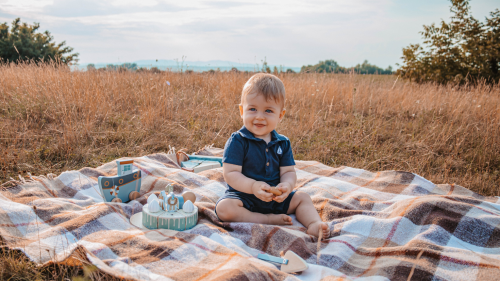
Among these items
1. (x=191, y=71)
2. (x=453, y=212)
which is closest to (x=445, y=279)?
(x=453, y=212)

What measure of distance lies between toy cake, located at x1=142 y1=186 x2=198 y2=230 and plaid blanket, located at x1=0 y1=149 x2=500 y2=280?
71 millimetres

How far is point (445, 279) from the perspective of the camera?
1655mm

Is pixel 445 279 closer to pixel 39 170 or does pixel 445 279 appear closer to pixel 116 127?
pixel 39 170

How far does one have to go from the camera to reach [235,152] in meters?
2.37

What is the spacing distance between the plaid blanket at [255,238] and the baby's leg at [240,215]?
76 millimetres

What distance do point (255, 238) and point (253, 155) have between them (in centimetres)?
63

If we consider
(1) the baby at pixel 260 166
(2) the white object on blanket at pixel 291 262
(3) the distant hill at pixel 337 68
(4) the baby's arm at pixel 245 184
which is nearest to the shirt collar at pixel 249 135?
(1) the baby at pixel 260 166

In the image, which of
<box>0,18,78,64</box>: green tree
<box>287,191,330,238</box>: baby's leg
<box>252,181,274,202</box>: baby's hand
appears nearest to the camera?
<box>252,181,274,202</box>: baby's hand

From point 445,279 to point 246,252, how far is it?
107 centimetres

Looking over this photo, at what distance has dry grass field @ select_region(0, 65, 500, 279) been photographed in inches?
148

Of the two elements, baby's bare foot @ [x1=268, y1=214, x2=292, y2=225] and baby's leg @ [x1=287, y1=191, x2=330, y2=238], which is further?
baby's bare foot @ [x1=268, y1=214, x2=292, y2=225]

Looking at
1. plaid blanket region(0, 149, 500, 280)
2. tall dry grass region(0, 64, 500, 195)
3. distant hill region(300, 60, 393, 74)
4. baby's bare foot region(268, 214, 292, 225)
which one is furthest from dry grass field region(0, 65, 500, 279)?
baby's bare foot region(268, 214, 292, 225)

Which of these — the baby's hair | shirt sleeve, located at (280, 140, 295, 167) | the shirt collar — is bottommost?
shirt sleeve, located at (280, 140, 295, 167)

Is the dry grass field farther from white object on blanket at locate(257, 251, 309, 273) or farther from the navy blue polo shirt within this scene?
white object on blanket at locate(257, 251, 309, 273)
